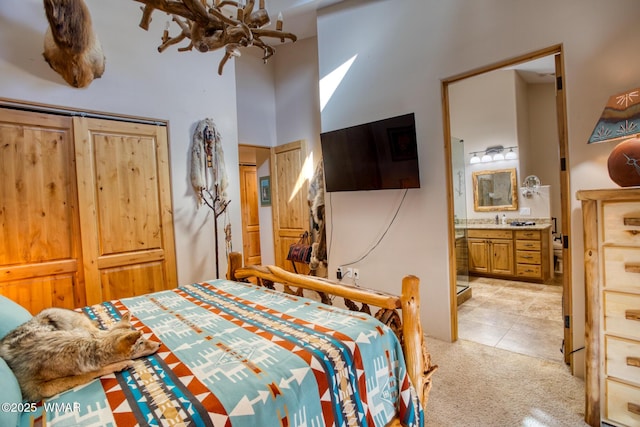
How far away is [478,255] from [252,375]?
16.0 feet

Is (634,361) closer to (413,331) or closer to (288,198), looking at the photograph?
(413,331)

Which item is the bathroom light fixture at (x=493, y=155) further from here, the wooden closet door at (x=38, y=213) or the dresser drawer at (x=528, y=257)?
the wooden closet door at (x=38, y=213)

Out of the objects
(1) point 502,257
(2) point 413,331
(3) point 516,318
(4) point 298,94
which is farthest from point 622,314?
(4) point 298,94

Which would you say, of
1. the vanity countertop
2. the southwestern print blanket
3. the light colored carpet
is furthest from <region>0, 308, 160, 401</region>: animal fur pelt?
the vanity countertop

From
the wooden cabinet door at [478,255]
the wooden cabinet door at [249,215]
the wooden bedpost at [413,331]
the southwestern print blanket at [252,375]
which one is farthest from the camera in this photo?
the wooden cabinet door at [249,215]

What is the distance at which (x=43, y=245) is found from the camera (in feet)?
8.64

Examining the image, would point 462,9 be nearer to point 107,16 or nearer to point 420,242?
point 420,242

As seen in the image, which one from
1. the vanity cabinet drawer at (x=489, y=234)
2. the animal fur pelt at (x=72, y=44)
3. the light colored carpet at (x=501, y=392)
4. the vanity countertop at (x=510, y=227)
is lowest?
the light colored carpet at (x=501, y=392)

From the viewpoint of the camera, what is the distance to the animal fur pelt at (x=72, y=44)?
220 cm

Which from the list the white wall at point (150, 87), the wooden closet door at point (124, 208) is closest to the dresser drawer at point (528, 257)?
the white wall at point (150, 87)

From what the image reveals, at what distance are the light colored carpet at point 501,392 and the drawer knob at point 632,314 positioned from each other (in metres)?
0.67

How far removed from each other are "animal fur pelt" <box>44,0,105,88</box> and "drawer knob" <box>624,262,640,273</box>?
149 inches

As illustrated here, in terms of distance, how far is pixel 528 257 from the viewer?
179 inches

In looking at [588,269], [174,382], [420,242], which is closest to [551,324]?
[420,242]
